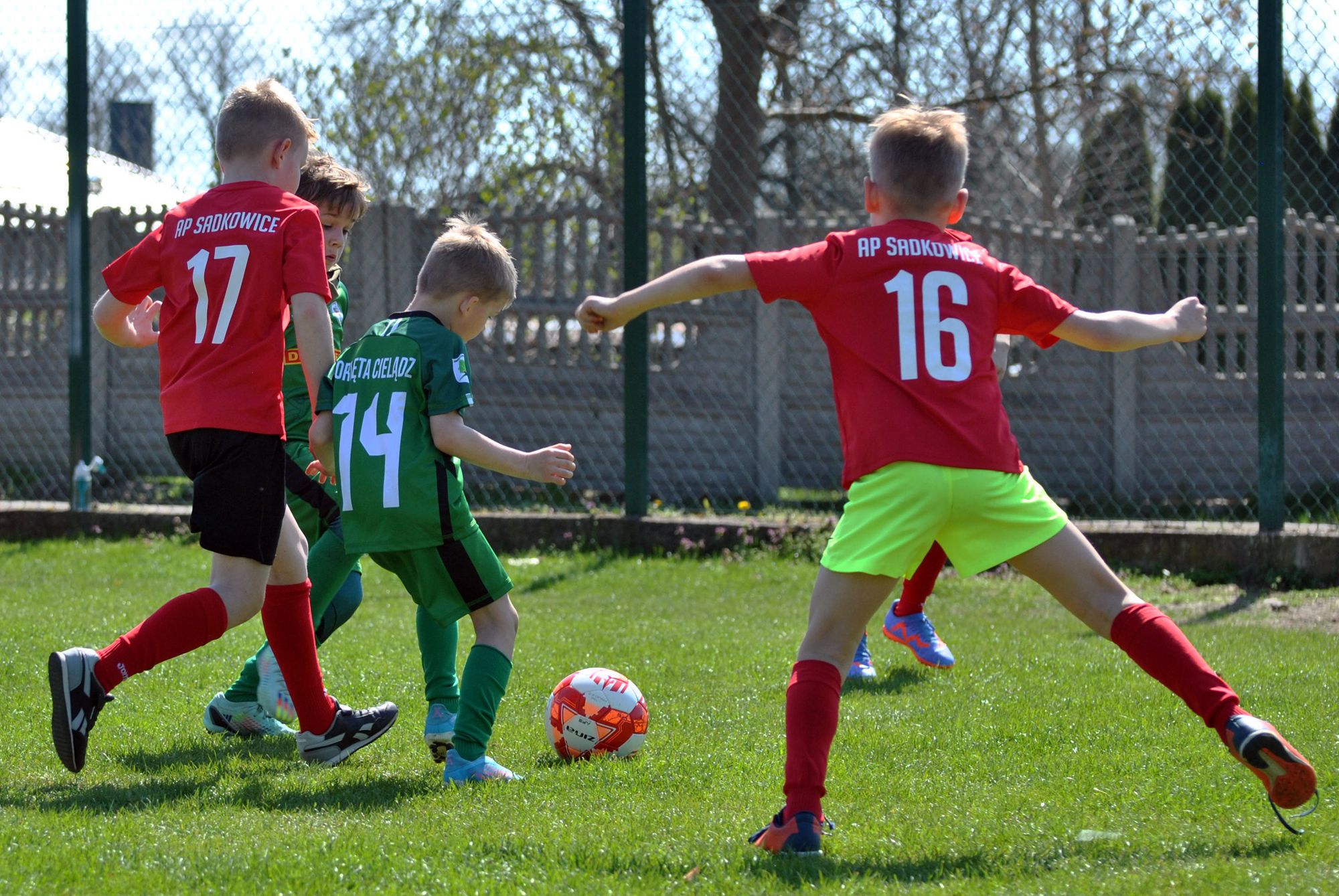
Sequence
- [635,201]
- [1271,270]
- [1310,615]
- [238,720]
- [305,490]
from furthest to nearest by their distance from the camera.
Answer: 1. [635,201]
2. [1271,270]
3. [1310,615]
4. [305,490]
5. [238,720]

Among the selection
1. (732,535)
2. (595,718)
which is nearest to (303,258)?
(595,718)

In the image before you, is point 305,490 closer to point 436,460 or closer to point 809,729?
point 436,460

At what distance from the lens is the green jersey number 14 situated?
3365mm

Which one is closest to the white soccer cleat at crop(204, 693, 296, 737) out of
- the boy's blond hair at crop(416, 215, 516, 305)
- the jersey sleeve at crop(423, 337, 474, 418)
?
the jersey sleeve at crop(423, 337, 474, 418)

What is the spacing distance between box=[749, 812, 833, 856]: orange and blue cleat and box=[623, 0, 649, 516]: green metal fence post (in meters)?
4.72

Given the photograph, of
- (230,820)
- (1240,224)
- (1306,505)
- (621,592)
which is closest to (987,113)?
(1240,224)

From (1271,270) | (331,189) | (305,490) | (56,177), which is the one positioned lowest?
(305,490)

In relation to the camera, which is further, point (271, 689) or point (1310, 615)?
point (1310, 615)

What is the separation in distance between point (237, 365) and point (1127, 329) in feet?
7.10

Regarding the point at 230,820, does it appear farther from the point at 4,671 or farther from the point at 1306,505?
the point at 1306,505

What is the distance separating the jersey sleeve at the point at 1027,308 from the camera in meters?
3.13

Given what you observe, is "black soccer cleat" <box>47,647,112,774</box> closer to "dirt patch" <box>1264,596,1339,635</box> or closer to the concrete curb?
the concrete curb

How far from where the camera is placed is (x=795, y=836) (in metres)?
2.77

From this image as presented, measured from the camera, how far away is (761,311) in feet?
28.6
